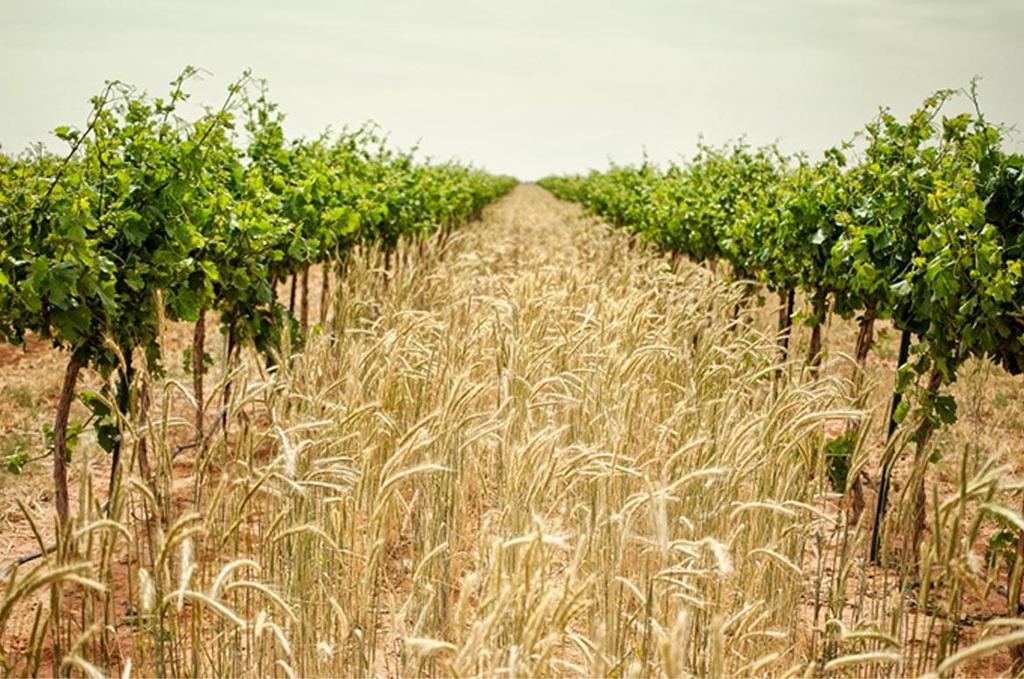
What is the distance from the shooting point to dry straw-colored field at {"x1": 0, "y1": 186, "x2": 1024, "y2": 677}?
2.57 meters

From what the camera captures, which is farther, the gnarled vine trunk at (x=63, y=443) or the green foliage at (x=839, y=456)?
the green foliage at (x=839, y=456)

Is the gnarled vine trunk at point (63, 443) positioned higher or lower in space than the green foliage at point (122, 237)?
lower

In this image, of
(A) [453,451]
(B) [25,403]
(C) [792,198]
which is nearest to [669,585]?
(A) [453,451]

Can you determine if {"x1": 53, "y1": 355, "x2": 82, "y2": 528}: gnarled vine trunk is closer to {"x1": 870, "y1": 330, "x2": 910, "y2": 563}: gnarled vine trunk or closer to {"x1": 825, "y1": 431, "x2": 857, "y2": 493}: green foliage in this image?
{"x1": 870, "y1": 330, "x2": 910, "y2": 563}: gnarled vine trunk

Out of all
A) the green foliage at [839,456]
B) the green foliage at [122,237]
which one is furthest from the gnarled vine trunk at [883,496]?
the green foliage at [122,237]

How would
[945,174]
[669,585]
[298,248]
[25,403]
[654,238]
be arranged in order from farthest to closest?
[654,238] < [25,403] < [298,248] < [945,174] < [669,585]

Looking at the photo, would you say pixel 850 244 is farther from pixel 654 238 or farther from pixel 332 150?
pixel 654 238

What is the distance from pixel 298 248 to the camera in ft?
22.5

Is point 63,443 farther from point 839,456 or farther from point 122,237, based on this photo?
point 839,456

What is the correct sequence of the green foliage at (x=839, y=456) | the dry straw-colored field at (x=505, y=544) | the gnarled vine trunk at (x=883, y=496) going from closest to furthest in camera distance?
the dry straw-colored field at (x=505, y=544) → the gnarled vine trunk at (x=883, y=496) → the green foliage at (x=839, y=456)

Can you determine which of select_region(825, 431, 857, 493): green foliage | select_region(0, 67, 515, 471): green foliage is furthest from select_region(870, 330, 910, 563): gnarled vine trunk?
select_region(0, 67, 515, 471): green foliage

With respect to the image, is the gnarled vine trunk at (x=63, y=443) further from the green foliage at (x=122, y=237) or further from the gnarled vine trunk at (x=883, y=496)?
the gnarled vine trunk at (x=883, y=496)

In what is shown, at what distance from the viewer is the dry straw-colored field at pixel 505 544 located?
257 centimetres

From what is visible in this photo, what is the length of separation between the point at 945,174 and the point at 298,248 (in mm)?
4071
